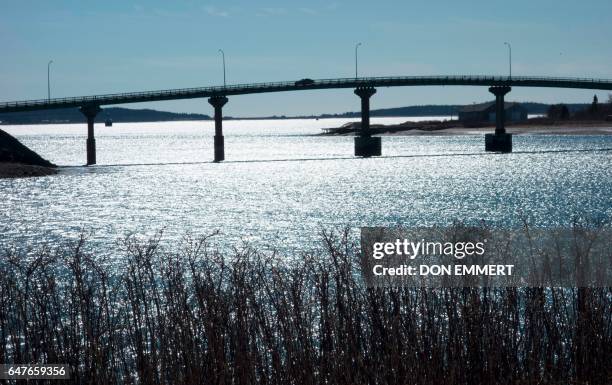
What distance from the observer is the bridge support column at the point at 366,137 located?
15912 centimetres

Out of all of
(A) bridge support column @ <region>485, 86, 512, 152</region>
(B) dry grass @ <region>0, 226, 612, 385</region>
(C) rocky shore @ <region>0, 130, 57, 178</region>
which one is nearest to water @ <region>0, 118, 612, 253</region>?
(C) rocky shore @ <region>0, 130, 57, 178</region>

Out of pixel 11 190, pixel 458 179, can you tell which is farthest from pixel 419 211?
pixel 11 190

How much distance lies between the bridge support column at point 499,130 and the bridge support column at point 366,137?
22.4 meters

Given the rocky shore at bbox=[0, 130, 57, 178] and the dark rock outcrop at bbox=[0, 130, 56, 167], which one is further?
the dark rock outcrop at bbox=[0, 130, 56, 167]

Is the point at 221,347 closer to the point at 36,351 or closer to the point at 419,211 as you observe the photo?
the point at 36,351

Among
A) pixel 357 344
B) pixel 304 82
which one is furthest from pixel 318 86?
pixel 357 344

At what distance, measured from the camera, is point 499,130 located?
17088 centimetres

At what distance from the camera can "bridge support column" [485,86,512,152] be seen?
16675cm

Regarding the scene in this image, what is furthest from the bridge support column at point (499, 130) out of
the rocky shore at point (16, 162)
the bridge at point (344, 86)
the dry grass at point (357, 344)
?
the dry grass at point (357, 344)

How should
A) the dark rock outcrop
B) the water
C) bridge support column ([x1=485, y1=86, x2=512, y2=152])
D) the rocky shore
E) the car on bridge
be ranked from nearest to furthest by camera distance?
the water < the rocky shore < the dark rock outcrop < the car on bridge < bridge support column ([x1=485, y1=86, x2=512, y2=152])

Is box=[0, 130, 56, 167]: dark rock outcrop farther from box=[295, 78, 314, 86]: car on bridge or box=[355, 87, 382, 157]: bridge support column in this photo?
box=[355, 87, 382, 157]: bridge support column

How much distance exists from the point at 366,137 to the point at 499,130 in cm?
2498

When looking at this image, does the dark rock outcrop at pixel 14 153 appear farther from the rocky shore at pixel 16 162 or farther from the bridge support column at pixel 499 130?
the bridge support column at pixel 499 130

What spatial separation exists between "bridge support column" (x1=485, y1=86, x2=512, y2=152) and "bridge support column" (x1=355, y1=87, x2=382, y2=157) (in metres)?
22.4
